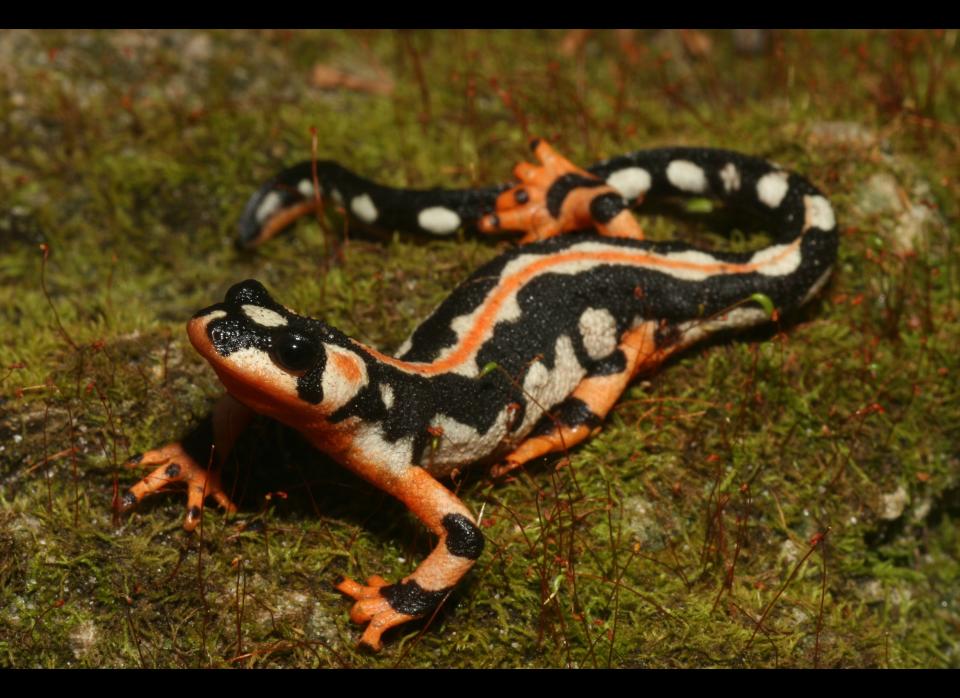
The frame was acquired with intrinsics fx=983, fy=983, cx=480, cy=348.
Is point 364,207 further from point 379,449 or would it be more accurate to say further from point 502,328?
point 379,449

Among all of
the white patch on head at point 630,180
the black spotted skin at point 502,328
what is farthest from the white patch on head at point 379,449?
the white patch on head at point 630,180

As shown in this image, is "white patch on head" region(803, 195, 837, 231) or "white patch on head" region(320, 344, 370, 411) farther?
"white patch on head" region(803, 195, 837, 231)

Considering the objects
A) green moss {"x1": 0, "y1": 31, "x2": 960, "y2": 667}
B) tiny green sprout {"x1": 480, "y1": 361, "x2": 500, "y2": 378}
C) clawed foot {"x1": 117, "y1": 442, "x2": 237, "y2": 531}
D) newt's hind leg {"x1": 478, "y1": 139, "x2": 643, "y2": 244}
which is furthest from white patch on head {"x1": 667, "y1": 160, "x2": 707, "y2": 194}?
clawed foot {"x1": 117, "y1": 442, "x2": 237, "y2": 531}

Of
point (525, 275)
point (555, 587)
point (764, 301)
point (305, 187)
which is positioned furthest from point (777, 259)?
point (305, 187)

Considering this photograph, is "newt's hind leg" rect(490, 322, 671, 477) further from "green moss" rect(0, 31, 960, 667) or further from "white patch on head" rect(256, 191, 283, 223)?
"white patch on head" rect(256, 191, 283, 223)

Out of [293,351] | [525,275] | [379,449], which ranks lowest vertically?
[379,449]

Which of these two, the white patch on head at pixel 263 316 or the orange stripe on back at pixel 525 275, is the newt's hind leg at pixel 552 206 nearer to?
the orange stripe on back at pixel 525 275
